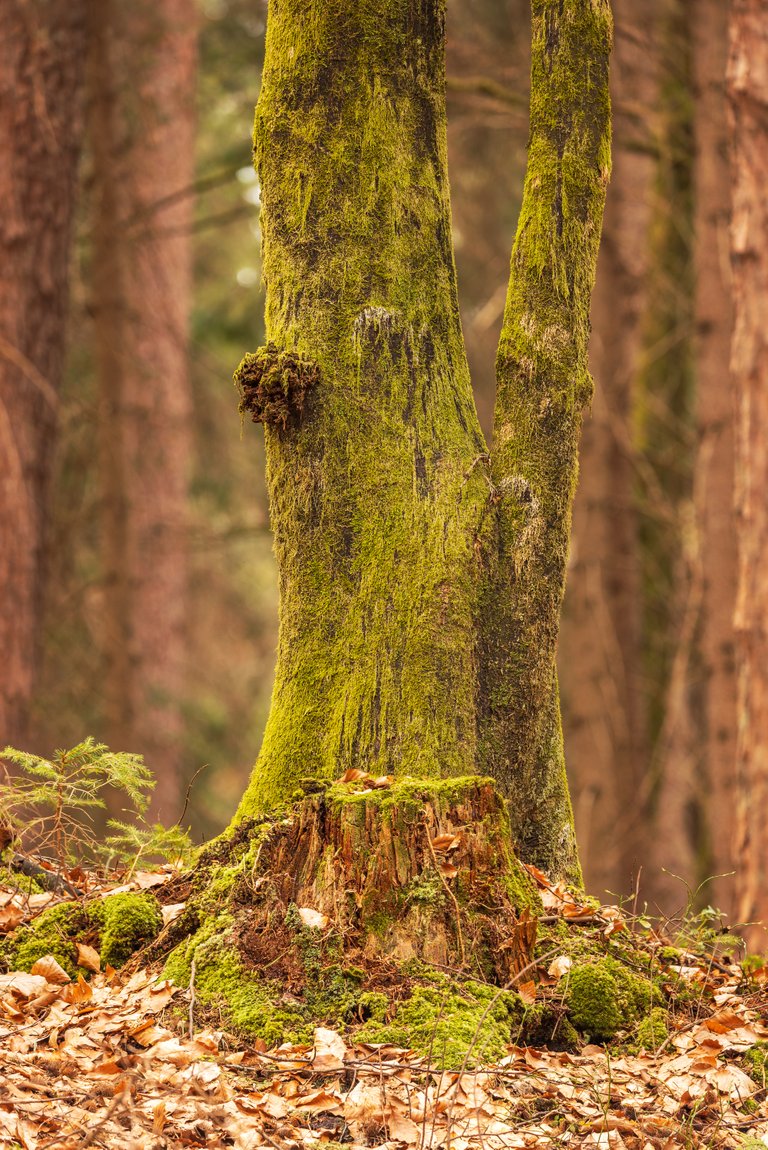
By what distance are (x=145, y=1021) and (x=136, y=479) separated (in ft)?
33.7

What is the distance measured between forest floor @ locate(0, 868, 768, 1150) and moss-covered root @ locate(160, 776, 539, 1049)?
12 centimetres

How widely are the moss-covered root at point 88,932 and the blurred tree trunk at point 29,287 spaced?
4.76 metres

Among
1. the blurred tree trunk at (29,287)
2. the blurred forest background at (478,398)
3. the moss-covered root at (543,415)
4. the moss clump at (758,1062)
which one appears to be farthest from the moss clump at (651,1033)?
the blurred tree trunk at (29,287)

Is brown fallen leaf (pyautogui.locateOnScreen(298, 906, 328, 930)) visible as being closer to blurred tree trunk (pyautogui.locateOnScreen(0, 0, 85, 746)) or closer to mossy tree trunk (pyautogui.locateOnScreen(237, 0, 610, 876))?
mossy tree trunk (pyautogui.locateOnScreen(237, 0, 610, 876))

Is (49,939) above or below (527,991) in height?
above

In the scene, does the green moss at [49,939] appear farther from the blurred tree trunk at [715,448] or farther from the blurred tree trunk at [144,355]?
the blurred tree trunk at [144,355]

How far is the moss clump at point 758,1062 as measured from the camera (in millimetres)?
3785

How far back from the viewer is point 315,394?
4555 mm

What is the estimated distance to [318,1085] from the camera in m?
3.40

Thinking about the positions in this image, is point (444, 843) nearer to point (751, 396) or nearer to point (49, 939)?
point (49, 939)

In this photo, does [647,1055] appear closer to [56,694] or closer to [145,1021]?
[145,1021]

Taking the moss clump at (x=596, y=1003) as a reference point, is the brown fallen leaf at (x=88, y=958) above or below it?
above

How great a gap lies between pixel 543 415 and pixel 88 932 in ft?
8.24

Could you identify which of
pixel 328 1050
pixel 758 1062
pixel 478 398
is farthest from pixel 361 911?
pixel 478 398
